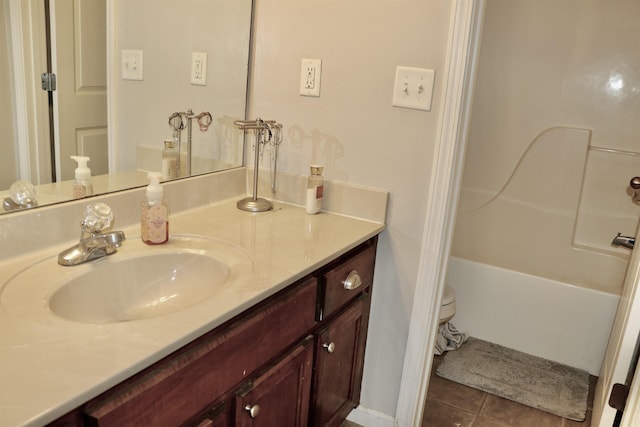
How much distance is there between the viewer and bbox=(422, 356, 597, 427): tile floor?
191 cm

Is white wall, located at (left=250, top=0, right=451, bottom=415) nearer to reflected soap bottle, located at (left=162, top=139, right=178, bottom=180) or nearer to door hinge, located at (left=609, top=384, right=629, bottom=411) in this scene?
reflected soap bottle, located at (left=162, top=139, right=178, bottom=180)

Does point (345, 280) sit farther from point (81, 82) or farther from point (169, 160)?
point (81, 82)

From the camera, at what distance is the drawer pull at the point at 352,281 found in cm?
139

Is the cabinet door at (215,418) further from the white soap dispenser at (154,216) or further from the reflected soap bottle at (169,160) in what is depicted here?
the reflected soap bottle at (169,160)

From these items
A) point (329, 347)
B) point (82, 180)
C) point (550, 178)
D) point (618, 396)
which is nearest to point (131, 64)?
point (82, 180)

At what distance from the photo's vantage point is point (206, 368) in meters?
0.91

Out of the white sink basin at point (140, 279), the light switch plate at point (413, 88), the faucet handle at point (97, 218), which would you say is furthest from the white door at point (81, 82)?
the light switch plate at point (413, 88)

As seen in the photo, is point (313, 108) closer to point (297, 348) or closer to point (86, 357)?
point (297, 348)

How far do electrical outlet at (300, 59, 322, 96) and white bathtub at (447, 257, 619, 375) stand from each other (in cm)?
133

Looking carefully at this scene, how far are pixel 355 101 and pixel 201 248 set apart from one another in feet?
2.15

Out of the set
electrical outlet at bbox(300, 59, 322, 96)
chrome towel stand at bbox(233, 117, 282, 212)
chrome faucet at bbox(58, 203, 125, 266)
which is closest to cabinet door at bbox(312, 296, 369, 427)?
chrome towel stand at bbox(233, 117, 282, 212)

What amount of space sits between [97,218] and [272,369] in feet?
1.63

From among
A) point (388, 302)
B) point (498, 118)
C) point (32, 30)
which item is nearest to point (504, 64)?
point (498, 118)

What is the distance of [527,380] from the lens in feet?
7.22
